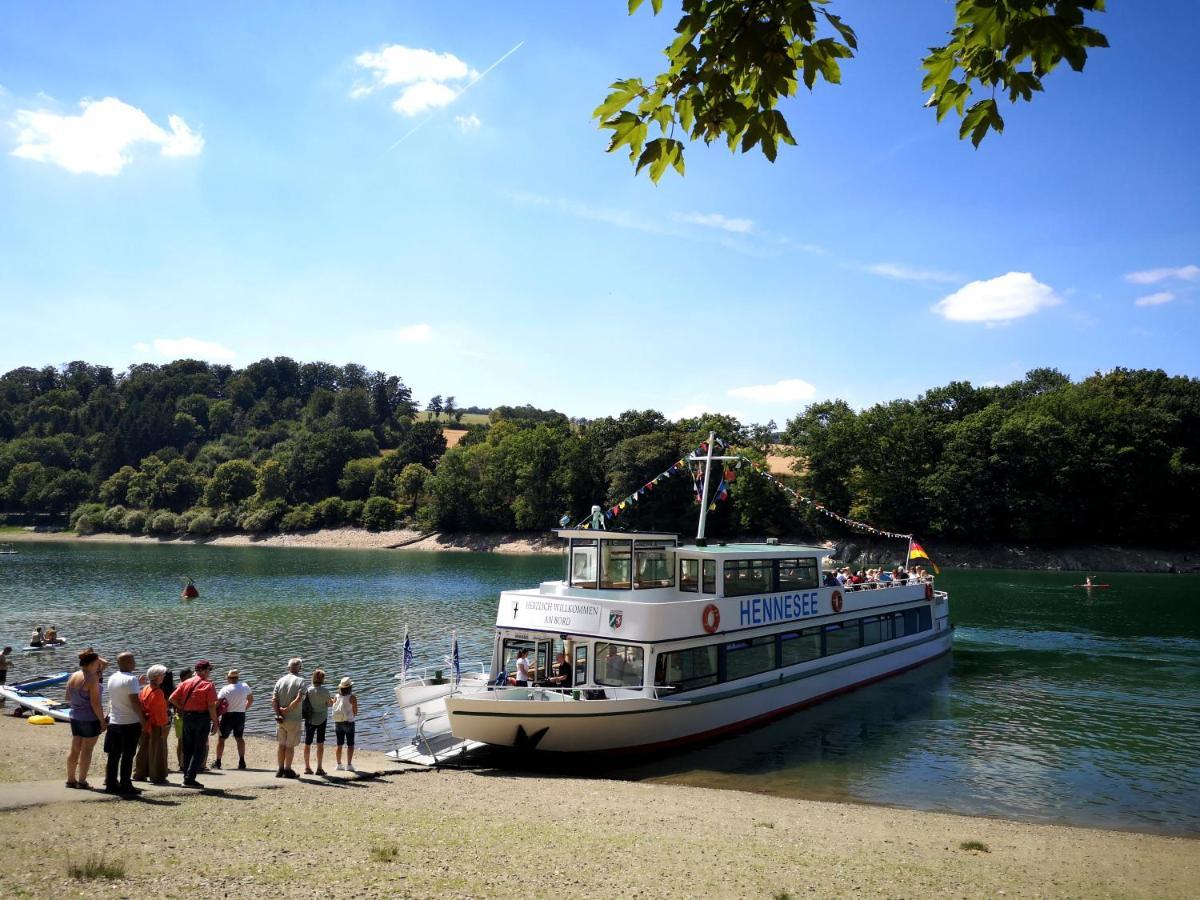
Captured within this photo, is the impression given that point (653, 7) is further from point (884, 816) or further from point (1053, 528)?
point (1053, 528)

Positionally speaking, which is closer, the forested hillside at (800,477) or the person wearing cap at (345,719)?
the person wearing cap at (345,719)

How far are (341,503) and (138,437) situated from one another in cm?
8902

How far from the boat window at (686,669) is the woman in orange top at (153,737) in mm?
10580

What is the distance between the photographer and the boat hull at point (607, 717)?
17.5 metres

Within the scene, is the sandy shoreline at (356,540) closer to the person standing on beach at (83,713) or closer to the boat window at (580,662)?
the boat window at (580,662)

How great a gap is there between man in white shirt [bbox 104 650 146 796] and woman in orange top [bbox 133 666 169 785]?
0.43 meters

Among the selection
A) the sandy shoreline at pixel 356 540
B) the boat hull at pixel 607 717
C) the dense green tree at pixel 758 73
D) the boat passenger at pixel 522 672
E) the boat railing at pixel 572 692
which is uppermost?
the dense green tree at pixel 758 73

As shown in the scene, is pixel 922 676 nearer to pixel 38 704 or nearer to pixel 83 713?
pixel 83 713

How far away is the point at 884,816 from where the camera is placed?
591 inches

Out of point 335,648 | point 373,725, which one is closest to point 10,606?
point 335,648

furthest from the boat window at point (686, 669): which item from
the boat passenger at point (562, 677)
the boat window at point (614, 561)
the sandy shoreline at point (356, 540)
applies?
the sandy shoreline at point (356, 540)

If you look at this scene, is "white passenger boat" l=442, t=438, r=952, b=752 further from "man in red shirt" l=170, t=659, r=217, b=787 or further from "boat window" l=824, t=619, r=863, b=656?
"man in red shirt" l=170, t=659, r=217, b=787

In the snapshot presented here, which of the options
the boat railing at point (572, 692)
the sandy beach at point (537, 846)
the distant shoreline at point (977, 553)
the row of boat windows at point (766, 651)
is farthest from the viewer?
the distant shoreline at point (977, 553)

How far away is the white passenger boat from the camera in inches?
710
